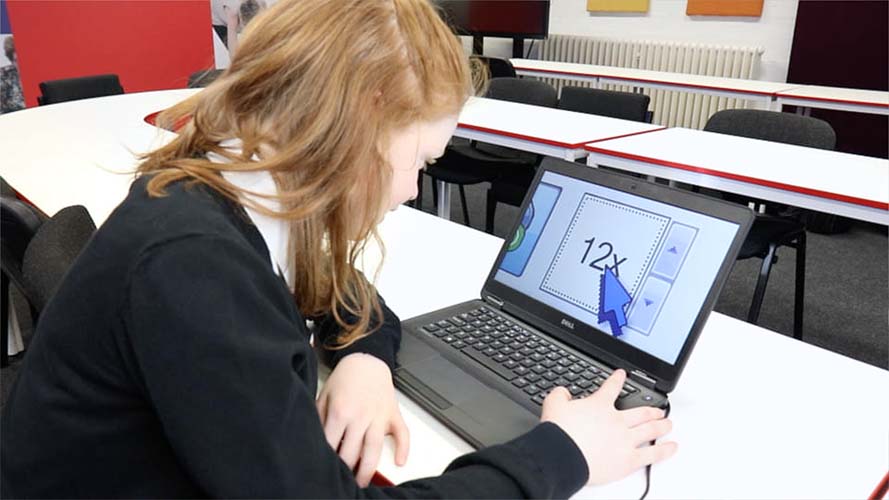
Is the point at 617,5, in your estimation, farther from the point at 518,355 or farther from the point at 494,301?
the point at 518,355

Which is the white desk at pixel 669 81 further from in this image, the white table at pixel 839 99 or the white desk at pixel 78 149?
the white desk at pixel 78 149

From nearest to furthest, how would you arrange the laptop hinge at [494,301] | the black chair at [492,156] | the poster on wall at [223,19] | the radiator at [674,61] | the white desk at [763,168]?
1. the laptop hinge at [494,301]
2. the white desk at [763,168]
3. the black chair at [492,156]
4. the radiator at [674,61]
5. the poster on wall at [223,19]

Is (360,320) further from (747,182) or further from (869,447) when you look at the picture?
(747,182)

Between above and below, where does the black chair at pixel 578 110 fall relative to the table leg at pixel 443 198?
above

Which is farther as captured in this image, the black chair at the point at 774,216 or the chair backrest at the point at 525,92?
the chair backrest at the point at 525,92

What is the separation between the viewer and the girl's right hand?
0.69 metres

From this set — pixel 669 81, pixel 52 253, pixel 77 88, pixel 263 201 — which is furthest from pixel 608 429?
pixel 669 81

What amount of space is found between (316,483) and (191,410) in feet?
0.37

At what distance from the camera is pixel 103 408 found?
23.5 inches

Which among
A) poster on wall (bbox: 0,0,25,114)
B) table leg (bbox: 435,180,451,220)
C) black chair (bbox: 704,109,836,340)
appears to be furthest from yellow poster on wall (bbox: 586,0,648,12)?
poster on wall (bbox: 0,0,25,114)

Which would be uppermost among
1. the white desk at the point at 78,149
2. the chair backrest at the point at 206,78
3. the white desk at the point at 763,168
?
the chair backrest at the point at 206,78

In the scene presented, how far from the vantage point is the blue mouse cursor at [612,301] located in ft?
2.82

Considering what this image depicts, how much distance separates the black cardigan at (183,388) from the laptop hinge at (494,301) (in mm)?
344

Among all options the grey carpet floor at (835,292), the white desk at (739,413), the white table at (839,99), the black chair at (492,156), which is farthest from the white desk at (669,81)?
the white desk at (739,413)
